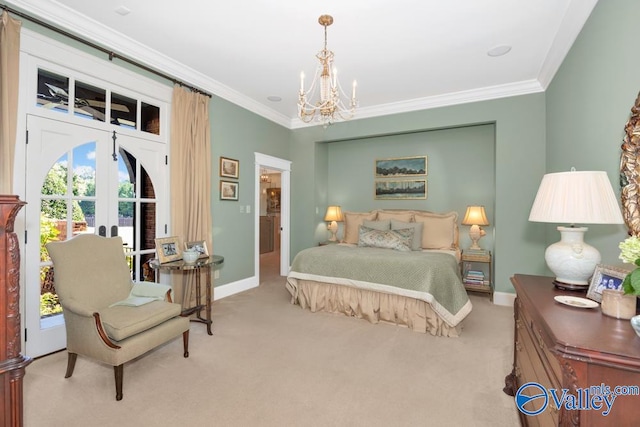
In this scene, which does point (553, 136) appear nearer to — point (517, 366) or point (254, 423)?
point (517, 366)

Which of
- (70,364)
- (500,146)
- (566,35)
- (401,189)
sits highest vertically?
(566,35)

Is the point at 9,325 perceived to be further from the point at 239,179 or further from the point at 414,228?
the point at 414,228

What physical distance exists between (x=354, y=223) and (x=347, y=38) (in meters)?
2.89

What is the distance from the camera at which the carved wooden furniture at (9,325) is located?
1.22 m

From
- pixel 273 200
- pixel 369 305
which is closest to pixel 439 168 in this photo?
pixel 369 305

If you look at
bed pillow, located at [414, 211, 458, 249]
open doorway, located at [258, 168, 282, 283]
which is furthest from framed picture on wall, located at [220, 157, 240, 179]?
open doorway, located at [258, 168, 282, 283]

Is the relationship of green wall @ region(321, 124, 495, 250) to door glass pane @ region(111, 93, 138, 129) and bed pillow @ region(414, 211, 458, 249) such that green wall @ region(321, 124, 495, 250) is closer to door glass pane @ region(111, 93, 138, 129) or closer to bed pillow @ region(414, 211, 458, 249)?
bed pillow @ region(414, 211, 458, 249)

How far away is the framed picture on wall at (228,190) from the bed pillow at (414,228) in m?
2.44

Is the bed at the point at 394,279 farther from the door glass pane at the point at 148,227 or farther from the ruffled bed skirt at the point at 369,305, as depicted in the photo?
the door glass pane at the point at 148,227

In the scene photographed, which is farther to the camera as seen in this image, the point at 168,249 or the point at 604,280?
the point at 168,249

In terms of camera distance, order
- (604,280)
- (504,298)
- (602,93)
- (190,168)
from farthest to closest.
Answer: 1. (504,298)
2. (190,168)
3. (602,93)
4. (604,280)

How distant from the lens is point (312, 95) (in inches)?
175

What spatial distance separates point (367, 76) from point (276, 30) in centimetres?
141

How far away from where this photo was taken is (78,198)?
2.81m
